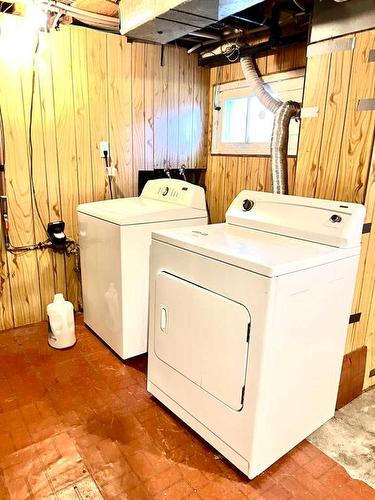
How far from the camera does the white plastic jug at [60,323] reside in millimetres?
2457

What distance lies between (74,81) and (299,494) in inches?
114

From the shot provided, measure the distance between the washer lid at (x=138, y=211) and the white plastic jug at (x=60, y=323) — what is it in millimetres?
664

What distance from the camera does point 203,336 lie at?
1614mm

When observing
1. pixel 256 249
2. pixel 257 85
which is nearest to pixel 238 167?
pixel 257 85

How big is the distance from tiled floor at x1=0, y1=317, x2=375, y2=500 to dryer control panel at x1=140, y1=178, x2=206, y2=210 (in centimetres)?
123

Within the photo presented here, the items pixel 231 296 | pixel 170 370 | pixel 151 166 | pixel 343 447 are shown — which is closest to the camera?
pixel 231 296

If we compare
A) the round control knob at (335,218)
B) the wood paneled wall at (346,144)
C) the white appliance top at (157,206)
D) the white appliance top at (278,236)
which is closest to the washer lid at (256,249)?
the white appliance top at (278,236)

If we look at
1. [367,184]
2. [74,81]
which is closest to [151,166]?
[74,81]

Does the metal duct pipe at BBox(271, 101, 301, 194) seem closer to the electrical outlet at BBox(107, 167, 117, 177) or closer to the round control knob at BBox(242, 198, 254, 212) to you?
the round control knob at BBox(242, 198, 254, 212)

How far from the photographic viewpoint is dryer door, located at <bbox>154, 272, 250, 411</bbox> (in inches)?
58.0

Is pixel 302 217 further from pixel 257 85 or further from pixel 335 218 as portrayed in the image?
pixel 257 85

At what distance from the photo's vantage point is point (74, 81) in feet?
8.76

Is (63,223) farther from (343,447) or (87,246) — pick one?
(343,447)

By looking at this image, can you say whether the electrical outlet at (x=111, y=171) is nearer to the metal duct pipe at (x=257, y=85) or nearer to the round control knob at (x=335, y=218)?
the metal duct pipe at (x=257, y=85)
